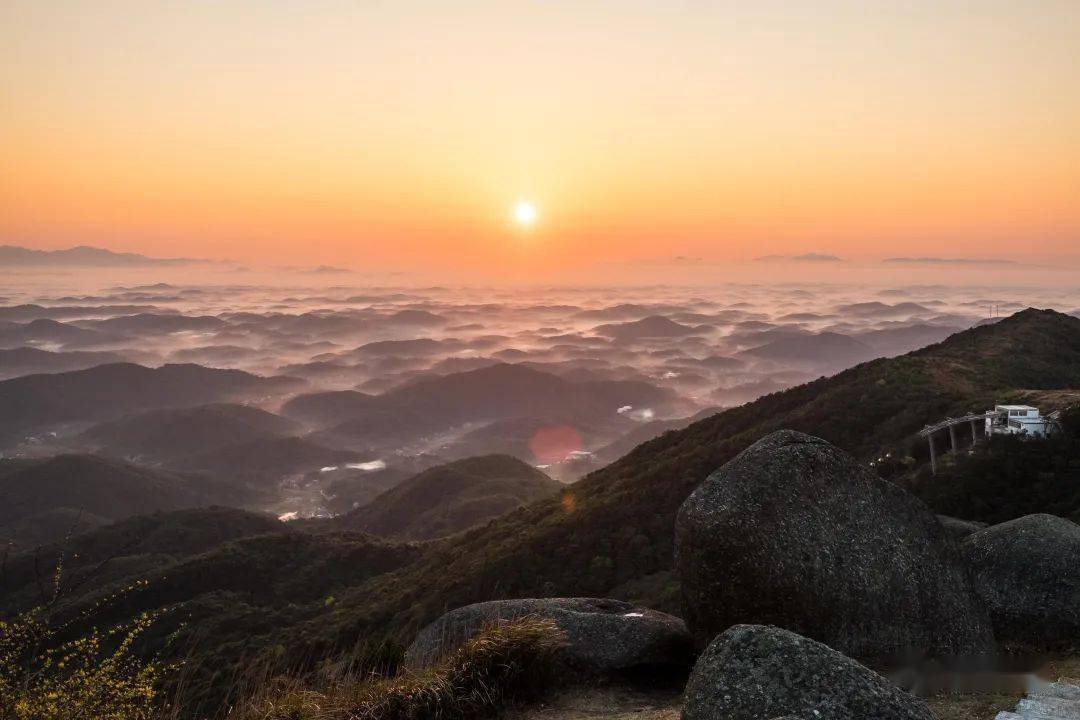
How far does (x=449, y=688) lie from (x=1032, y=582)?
36.3ft

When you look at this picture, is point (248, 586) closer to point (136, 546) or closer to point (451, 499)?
point (136, 546)

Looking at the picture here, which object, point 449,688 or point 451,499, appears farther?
point 451,499

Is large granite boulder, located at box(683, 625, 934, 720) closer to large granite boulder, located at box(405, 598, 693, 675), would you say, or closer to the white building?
large granite boulder, located at box(405, 598, 693, 675)

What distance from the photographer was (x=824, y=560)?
1041cm

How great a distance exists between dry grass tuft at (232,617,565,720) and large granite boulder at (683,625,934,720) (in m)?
3.55

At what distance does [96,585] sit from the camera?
78562 millimetres

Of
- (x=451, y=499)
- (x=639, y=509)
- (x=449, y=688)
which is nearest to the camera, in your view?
(x=449, y=688)

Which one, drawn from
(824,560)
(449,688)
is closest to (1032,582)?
(824,560)

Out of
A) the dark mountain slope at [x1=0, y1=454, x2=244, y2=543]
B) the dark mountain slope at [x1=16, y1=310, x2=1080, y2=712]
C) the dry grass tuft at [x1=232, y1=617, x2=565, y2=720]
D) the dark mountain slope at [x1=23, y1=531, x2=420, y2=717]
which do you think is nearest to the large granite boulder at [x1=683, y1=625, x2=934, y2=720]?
the dry grass tuft at [x1=232, y1=617, x2=565, y2=720]

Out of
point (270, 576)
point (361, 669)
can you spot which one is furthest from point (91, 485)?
point (361, 669)

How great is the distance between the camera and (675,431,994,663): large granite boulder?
10250 millimetres

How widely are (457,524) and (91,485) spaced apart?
124 m

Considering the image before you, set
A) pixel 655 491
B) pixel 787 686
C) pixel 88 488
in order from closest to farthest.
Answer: pixel 787 686, pixel 655 491, pixel 88 488

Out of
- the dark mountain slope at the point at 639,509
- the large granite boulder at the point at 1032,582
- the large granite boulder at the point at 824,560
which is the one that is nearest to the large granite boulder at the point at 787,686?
the large granite boulder at the point at 824,560
